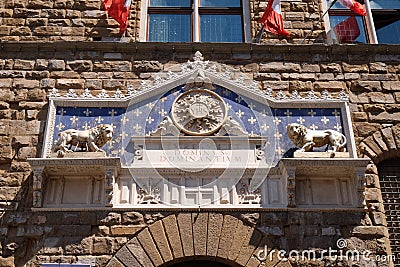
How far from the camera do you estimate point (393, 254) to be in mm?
6824

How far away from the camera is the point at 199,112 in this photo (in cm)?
751

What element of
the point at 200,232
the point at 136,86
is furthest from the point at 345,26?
the point at 200,232

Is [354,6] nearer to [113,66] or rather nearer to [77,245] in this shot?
[113,66]

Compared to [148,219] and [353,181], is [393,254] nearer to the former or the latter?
[353,181]

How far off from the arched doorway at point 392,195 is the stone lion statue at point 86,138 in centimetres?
368

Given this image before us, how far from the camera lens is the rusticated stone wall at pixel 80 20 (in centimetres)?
848

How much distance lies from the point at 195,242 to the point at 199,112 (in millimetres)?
1836

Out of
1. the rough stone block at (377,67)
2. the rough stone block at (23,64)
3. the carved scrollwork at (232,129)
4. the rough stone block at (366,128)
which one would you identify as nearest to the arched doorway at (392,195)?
the rough stone block at (366,128)

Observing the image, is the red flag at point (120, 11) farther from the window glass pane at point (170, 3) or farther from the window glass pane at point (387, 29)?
the window glass pane at point (387, 29)

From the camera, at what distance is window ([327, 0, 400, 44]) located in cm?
876

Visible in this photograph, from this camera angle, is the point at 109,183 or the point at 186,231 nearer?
the point at 186,231

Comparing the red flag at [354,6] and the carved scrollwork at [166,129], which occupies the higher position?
the red flag at [354,6]

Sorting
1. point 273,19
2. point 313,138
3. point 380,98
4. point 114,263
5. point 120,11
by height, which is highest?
point 120,11

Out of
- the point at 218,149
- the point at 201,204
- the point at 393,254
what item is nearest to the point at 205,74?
the point at 218,149
